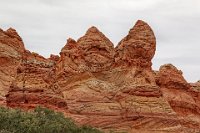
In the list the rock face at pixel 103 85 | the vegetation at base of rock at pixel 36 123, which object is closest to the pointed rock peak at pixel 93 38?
the rock face at pixel 103 85

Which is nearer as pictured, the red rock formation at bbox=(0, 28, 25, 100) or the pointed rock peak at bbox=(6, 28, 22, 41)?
the red rock formation at bbox=(0, 28, 25, 100)

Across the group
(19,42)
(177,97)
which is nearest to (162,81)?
(177,97)

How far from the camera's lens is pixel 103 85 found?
2256 inches

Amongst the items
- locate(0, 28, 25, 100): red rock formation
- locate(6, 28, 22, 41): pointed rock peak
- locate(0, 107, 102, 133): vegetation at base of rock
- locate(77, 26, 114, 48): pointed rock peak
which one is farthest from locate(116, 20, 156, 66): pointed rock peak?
locate(0, 107, 102, 133): vegetation at base of rock

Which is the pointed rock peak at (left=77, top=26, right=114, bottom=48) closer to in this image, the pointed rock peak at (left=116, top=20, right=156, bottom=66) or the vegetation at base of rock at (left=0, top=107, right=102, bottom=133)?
the pointed rock peak at (left=116, top=20, right=156, bottom=66)

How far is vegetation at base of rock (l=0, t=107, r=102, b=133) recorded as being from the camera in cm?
3697

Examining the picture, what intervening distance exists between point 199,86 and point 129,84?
1847 cm

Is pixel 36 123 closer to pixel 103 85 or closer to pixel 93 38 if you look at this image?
pixel 103 85

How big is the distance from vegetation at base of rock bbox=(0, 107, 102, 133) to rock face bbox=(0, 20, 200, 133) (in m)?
6.89

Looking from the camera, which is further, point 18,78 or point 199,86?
point 199,86

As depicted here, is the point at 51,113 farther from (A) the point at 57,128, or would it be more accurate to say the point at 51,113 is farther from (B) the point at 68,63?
(B) the point at 68,63

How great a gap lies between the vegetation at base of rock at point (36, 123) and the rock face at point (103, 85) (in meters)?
6.89

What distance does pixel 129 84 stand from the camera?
5634cm

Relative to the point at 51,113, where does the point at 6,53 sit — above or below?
above
